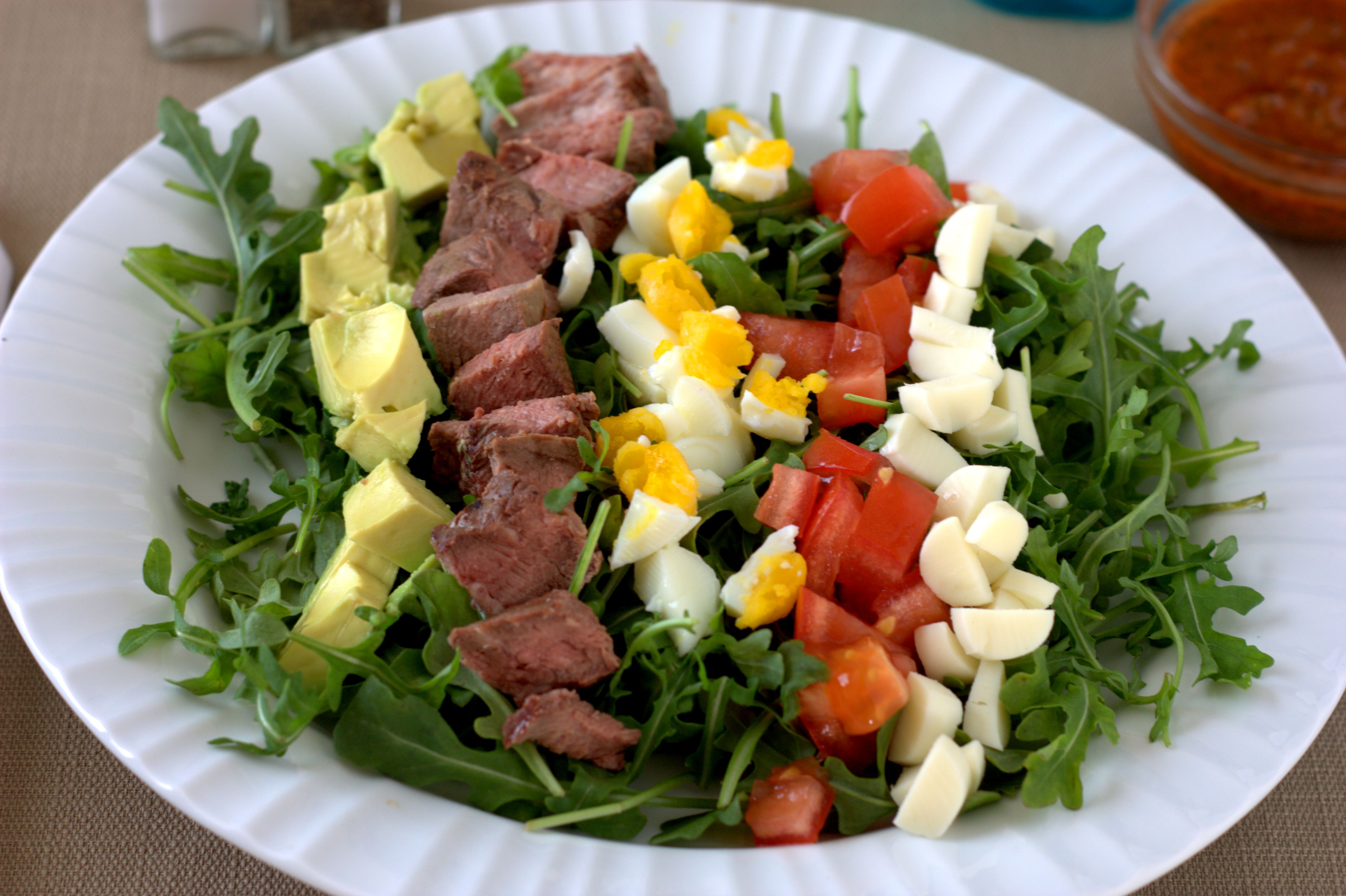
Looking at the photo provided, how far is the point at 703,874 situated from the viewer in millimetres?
Answer: 1842

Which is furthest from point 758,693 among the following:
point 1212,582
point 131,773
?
point 131,773

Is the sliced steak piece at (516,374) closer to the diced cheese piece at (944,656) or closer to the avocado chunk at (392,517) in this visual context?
the avocado chunk at (392,517)

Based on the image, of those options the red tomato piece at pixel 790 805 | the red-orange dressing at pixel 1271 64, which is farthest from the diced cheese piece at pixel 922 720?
the red-orange dressing at pixel 1271 64

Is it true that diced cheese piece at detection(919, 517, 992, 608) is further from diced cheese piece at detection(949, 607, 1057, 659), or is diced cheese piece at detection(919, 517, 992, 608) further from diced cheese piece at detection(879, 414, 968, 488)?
diced cheese piece at detection(879, 414, 968, 488)

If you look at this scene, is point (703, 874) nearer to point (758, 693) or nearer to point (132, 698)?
point (758, 693)

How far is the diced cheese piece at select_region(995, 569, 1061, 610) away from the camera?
2.17 metres

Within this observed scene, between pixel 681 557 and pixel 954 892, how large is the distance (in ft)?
2.68

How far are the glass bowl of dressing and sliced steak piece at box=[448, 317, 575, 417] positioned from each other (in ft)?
8.03

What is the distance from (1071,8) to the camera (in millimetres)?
4465

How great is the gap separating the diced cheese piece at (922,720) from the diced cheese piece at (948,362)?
0.79m

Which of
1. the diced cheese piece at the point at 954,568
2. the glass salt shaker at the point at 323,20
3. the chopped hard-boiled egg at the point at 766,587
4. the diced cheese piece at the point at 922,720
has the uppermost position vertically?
the glass salt shaker at the point at 323,20

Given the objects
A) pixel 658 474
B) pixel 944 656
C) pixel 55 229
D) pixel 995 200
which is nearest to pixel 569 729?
pixel 658 474

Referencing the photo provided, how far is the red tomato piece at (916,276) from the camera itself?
2.71 metres

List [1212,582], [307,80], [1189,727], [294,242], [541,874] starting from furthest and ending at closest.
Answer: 1. [307,80]
2. [294,242]
3. [1212,582]
4. [1189,727]
5. [541,874]
